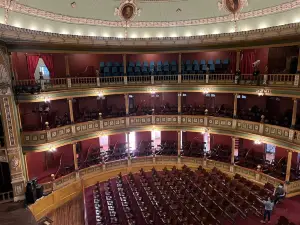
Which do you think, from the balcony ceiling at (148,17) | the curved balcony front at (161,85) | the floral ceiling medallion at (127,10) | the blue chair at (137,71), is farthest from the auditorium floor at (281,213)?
the floral ceiling medallion at (127,10)

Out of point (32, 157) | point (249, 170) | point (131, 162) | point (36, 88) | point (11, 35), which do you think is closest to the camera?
point (11, 35)

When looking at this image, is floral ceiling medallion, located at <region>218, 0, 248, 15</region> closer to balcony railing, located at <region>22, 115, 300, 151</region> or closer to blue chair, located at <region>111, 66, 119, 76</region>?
balcony railing, located at <region>22, 115, 300, 151</region>

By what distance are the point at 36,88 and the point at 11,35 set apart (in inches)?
114

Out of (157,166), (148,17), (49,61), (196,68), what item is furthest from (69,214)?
(148,17)

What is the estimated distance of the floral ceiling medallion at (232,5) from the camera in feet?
46.4

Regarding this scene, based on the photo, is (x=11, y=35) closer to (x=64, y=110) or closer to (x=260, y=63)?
(x=64, y=110)

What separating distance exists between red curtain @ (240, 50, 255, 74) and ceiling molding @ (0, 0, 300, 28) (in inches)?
104

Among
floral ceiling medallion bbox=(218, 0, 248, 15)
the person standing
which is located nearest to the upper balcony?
floral ceiling medallion bbox=(218, 0, 248, 15)

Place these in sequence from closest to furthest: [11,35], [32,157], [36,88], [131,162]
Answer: [11,35]
[36,88]
[32,157]
[131,162]

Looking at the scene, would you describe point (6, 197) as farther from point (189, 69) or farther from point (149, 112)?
point (189, 69)

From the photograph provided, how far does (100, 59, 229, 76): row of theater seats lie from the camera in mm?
16953

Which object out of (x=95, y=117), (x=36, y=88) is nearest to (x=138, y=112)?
(x=95, y=117)

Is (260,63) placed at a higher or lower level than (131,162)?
higher

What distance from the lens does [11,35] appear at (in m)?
10.9
